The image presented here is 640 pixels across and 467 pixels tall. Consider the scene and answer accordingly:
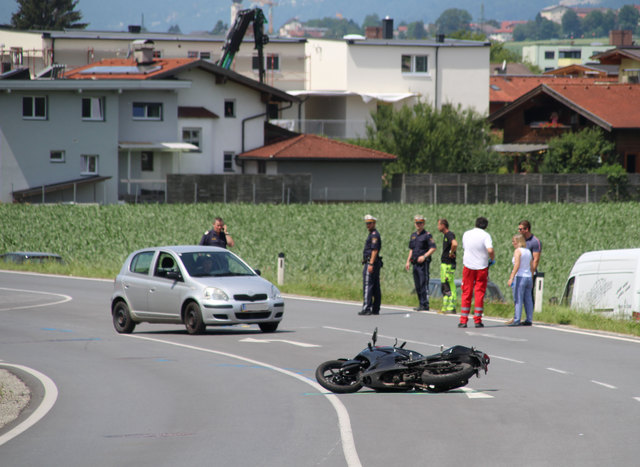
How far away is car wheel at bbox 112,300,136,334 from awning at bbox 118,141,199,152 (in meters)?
41.7

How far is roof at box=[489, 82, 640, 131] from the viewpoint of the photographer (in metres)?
64.0

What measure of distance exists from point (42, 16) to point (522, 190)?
8228 centimetres

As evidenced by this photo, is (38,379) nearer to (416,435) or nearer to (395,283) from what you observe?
(416,435)

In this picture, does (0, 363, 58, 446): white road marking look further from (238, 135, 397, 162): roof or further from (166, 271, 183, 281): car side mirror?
(238, 135, 397, 162): roof

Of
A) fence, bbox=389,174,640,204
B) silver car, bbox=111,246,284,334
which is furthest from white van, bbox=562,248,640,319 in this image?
fence, bbox=389,174,640,204

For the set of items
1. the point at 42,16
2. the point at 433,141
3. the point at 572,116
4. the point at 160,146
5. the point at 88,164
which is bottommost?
the point at 88,164

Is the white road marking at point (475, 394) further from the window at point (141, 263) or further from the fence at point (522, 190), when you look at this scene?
the fence at point (522, 190)

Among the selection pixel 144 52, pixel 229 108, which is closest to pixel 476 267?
pixel 144 52

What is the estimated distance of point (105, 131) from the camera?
6116cm

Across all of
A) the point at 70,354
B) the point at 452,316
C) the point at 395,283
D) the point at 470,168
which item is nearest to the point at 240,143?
the point at 470,168

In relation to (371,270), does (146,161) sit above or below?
above

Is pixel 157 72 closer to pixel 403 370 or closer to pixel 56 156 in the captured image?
pixel 56 156

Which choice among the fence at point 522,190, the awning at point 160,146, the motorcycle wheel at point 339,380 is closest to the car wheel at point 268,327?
the motorcycle wheel at point 339,380

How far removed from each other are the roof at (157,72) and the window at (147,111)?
60.1 inches
